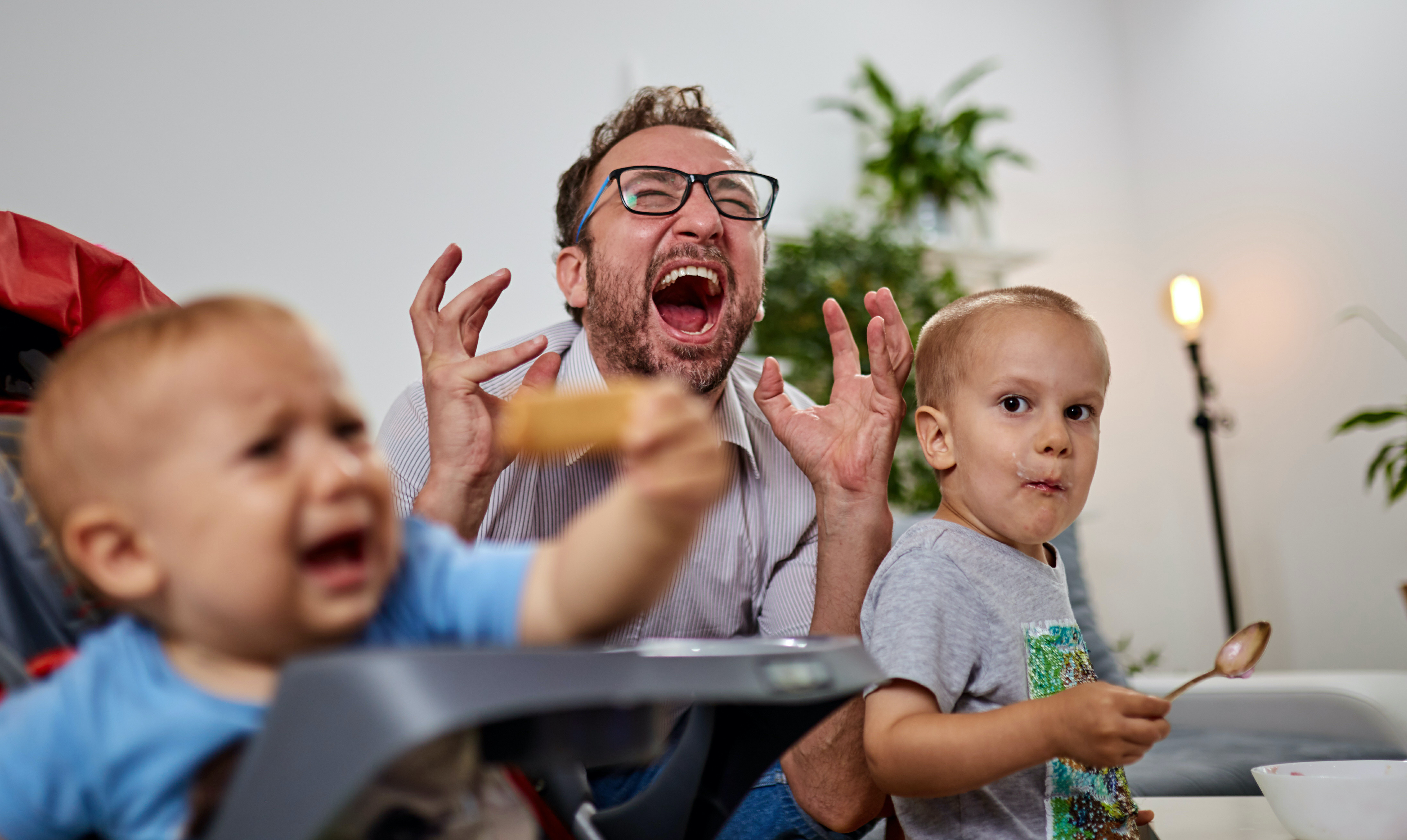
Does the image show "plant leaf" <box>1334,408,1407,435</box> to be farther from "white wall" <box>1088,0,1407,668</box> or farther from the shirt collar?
the shirt collar

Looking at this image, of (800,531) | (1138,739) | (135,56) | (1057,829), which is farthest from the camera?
(135,56)

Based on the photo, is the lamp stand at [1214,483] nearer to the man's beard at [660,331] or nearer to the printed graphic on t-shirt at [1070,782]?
the man's beard at [660,331]

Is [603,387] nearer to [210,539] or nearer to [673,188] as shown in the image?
[673,188]

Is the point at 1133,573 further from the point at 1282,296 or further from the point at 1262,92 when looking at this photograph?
the point at 1262,92

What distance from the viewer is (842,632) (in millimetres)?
1213

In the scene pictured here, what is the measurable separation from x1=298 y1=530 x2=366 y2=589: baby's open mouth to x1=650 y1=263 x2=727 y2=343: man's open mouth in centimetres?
104

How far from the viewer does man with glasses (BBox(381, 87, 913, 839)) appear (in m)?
1.21

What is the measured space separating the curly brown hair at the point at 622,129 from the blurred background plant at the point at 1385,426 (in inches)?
70.9

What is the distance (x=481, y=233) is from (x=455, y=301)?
191 cm

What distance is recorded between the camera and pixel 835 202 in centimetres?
374

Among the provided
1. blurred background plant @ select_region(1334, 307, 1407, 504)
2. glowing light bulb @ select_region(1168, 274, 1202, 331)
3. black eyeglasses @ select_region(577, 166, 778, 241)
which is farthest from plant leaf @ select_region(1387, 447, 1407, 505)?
black eyeglasses @ select_region(577, 166, 778, 241)

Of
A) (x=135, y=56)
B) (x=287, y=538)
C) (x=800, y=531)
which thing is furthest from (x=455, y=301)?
(x=135, y=56)

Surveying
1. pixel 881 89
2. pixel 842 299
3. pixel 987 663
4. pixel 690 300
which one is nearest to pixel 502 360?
pixel 690 300

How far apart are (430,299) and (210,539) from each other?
33.4 inches
